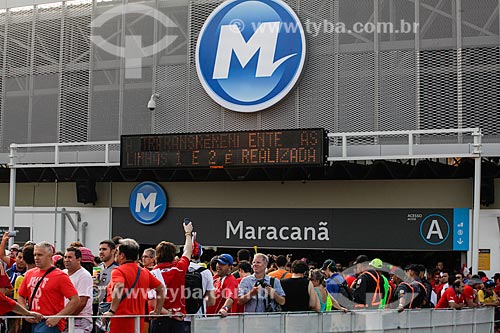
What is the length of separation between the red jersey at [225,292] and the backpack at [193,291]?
45cm

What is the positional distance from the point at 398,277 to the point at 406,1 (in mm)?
9843

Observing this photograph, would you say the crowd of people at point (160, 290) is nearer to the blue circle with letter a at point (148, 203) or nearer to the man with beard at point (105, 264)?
the man with beard at point (105, 264)

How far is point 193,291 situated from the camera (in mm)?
9820

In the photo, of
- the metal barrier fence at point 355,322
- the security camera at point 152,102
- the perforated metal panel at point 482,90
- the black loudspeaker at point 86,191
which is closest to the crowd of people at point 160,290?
the metal barrier fence at point 355,322

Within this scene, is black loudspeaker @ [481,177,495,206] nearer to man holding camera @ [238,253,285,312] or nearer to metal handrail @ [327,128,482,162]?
metal handrail @ [327,128,482,162]

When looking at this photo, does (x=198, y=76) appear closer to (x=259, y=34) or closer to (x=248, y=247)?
(x=259, y=34)

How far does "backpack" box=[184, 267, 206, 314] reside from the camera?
976cm

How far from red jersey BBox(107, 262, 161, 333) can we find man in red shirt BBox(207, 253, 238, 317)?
1.42 m

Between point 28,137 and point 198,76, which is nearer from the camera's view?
point 198,76

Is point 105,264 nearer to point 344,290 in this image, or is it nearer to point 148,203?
point 344,290

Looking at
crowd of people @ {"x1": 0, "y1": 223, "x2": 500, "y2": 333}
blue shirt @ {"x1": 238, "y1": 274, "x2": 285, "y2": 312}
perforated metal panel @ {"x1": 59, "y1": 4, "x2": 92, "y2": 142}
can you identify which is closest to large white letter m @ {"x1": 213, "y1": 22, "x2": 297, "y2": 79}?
perforated metal panel @ {"x1": 59, "y1": 4, "x2": 92, "y2": 142}

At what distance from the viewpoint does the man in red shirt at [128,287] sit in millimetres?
8508

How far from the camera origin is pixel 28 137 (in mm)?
26203

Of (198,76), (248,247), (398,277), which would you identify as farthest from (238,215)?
(398,277)
